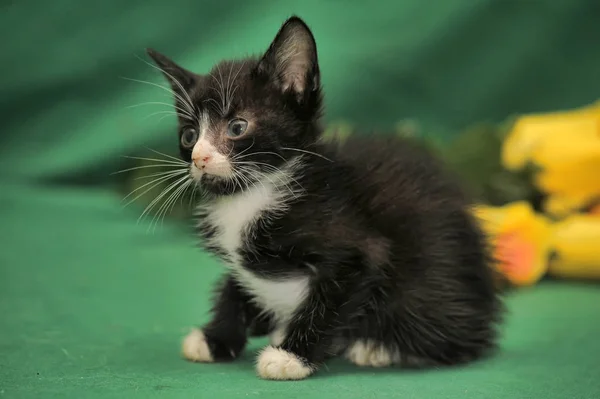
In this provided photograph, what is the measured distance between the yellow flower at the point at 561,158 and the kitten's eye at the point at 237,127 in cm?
162

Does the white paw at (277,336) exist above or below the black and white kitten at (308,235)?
below

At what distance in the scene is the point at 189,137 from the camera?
5.71 feet

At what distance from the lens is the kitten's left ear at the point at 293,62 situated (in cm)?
167

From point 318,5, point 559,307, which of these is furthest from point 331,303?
point 318,5

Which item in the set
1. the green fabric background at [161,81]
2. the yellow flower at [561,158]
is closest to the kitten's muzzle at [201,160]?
the green fabric background at [161,81]

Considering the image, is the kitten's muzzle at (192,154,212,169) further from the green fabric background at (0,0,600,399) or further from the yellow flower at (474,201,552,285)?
the yellow flower at (474,201,552,285)

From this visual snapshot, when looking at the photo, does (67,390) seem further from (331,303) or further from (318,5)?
(318,5)

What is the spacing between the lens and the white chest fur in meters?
1.70

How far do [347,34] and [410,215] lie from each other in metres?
2.31

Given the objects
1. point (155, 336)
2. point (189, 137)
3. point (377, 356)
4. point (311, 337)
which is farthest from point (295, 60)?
point (155, 336)

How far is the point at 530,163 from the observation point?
2.99 metres

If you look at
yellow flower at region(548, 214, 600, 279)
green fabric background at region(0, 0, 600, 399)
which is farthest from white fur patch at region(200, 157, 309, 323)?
yellow flower at region(548, 214, 600, 279)

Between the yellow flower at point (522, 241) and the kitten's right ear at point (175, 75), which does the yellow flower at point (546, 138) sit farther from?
the kitten's right ear at point (175, 75)

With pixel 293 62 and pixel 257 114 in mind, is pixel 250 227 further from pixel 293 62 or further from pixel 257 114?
pixel 293 62
